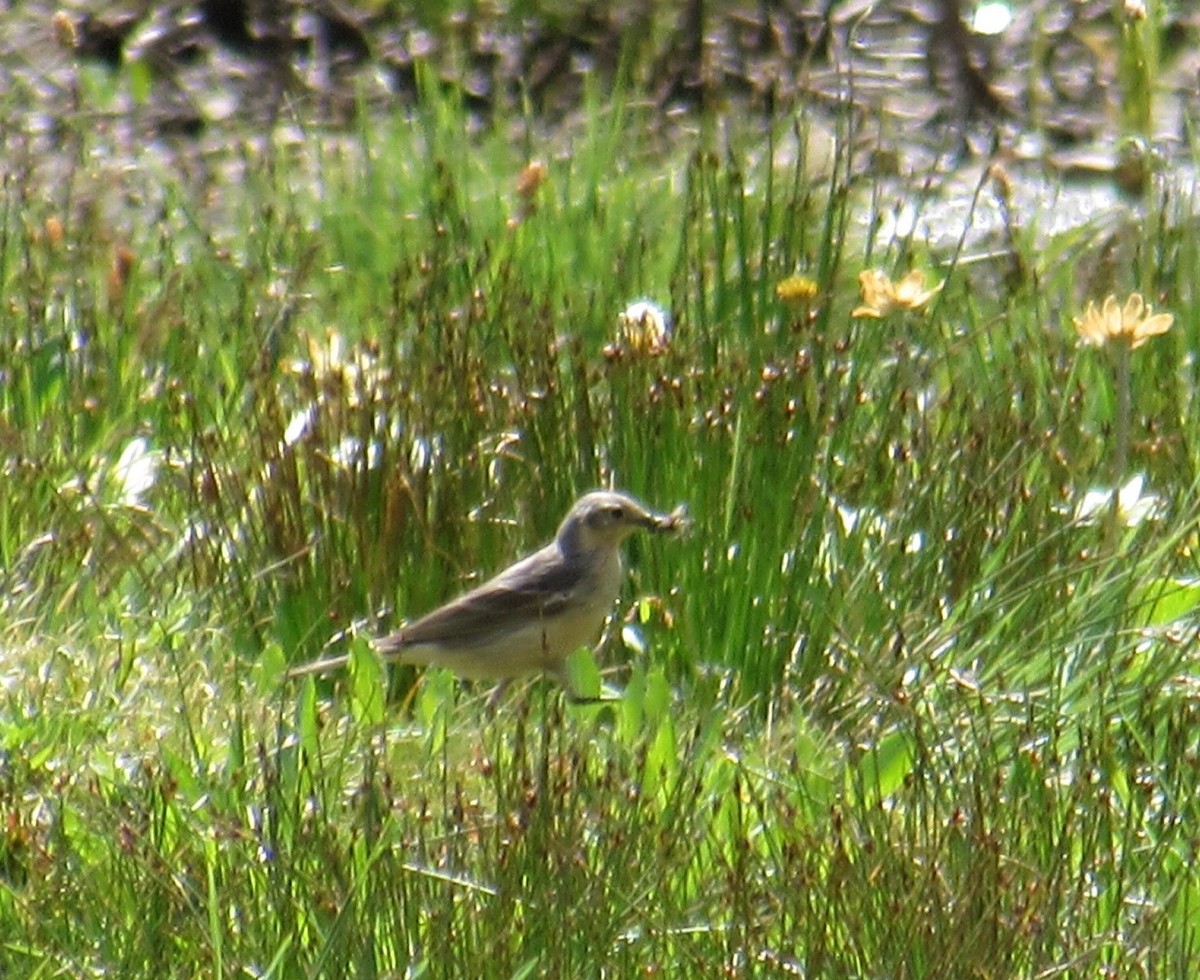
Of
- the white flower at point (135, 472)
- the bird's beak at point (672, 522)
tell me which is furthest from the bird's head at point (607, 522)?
the white flower at point (135, 472)

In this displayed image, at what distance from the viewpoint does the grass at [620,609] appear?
3348 mm

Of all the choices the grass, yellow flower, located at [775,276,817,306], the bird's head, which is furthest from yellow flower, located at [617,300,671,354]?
the bird's head

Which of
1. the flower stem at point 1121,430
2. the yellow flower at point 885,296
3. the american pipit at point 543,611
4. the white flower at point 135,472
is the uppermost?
the yellow flower at point 885,296

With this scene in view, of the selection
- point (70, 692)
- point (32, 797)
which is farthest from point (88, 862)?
point (70, 692)

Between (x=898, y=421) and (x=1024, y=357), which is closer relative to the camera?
(x=898, y=421)

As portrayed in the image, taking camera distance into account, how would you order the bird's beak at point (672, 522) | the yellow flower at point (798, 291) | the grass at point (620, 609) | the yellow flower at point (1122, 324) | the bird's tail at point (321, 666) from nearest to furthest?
the grass at point (620, 609)
the bird's tail at point (321, 666)
the yellow flower at point (1122, 324)
the bird's beak at point (672, 522)
the yellow flower at point (798, 291)

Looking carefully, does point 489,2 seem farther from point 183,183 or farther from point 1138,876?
point 1138,876

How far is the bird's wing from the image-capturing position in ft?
15.0

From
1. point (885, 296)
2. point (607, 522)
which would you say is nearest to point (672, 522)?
point (607, 522)

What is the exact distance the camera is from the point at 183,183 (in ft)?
26.4

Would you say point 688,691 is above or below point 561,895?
below

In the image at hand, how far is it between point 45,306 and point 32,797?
214cm

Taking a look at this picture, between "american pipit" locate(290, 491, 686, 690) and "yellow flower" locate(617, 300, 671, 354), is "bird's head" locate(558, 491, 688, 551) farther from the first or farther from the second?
"yellow flower" locate(617, 300, 671, 354)

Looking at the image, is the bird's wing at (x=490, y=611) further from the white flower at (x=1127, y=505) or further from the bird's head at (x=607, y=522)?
the white flower at (x=1127, y=505)
